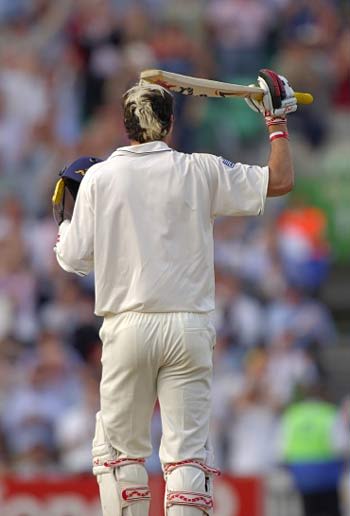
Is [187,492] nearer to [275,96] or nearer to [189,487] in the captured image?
[189,487]

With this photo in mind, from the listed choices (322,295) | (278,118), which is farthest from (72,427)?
(278,118)

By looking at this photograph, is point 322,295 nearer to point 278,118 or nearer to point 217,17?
point 217,17

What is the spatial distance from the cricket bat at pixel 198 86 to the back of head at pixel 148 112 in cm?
4

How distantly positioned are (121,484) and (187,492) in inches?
11.2

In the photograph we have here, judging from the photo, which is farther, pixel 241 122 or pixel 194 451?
pixel 241 122

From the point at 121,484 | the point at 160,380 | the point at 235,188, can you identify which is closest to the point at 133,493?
the point at 121,484

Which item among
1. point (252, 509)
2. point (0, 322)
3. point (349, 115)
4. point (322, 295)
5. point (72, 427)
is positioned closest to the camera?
point (252, 509)

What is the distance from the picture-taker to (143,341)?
5.91m

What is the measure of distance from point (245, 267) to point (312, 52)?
117 inches

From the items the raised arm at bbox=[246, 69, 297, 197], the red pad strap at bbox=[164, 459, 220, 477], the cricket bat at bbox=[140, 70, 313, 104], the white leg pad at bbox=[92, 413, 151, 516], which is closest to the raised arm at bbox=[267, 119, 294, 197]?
the raised arm at bbox=[246, 69, 297, 197]

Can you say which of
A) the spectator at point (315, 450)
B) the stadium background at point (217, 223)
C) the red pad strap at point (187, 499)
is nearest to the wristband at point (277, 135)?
the red pad strap at point (187, 499)

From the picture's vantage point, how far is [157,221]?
234 inches

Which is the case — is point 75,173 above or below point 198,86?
below

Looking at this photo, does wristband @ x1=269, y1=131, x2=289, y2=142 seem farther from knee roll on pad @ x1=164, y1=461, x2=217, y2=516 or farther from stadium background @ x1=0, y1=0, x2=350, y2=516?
stadium background @ x1=0, y1=0, x2=350, y2=516
